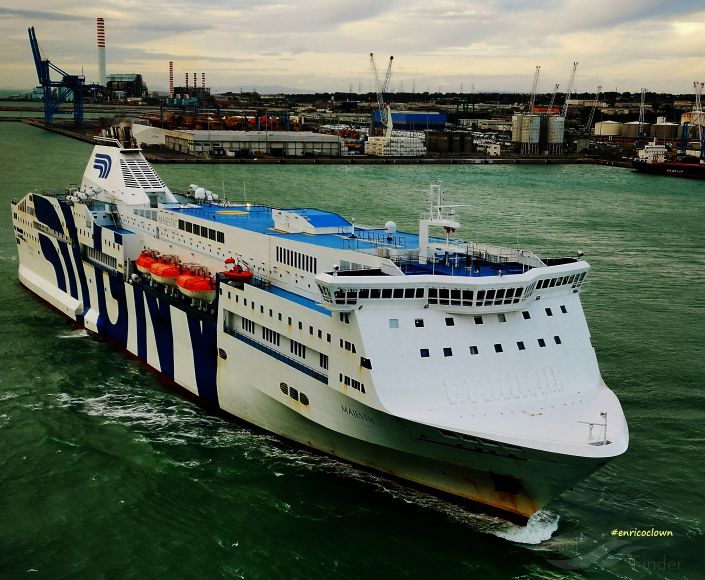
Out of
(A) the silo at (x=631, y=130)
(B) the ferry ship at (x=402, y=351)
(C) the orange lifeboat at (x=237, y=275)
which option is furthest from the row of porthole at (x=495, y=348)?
(A) the silo at (x=631, y=130)

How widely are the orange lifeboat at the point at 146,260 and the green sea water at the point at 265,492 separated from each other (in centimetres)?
305

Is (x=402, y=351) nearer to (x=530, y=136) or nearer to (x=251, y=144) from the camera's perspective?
(x=251, y=144)

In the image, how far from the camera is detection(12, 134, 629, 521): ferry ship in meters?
15.2

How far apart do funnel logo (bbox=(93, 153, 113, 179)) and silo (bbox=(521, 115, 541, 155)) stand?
303 feet

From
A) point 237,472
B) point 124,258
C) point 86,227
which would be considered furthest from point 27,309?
point 237,472

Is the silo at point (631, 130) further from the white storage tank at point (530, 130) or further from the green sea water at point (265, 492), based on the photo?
the green sea water at point (265, 492)

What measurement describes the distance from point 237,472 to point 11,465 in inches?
203

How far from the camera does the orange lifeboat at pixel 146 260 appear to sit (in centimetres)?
2450

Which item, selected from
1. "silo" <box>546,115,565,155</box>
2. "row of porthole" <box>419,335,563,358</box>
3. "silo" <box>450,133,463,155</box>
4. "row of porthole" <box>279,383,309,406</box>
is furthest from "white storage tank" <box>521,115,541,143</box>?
"row of porthole" <box>279,383,309,406</box>

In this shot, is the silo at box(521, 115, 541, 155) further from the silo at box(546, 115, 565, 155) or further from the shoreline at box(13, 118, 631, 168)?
the shoreline at box(13, 118, 631, 168)

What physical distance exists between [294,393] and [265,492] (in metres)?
2.27

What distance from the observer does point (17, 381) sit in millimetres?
23031

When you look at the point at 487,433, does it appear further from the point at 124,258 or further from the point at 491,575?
the point at 124,258

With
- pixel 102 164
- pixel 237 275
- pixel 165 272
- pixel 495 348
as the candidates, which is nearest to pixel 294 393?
pixel 237 275
